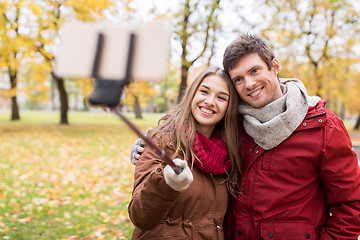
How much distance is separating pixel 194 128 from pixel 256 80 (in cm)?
52

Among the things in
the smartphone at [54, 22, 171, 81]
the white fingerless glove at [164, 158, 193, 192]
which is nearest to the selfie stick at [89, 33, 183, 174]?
the smartphone at [54, 22, 171, 81]

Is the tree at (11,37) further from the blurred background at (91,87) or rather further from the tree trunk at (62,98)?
the tree trunk at (62,98)

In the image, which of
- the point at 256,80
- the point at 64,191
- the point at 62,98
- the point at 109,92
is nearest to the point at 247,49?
the point at 256,80

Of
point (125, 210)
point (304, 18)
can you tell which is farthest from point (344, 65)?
point (125, 210)

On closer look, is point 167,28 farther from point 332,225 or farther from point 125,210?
point 125,210

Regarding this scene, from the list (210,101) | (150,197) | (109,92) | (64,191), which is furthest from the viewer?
(64,191)

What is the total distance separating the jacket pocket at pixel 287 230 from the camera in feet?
6.34

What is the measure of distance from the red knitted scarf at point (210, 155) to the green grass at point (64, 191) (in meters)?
0.77

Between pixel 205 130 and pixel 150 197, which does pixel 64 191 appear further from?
pixel 150 197

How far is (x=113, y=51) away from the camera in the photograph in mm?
1140

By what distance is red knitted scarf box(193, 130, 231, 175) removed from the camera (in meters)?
2.02

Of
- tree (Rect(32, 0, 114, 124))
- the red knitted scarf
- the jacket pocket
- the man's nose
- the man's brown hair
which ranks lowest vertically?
the jacket pocket

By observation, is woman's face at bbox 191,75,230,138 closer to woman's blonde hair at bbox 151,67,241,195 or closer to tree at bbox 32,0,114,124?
woman's blonde hair at bbox 151,67,241,195

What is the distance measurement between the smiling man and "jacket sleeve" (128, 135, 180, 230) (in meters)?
0.65
